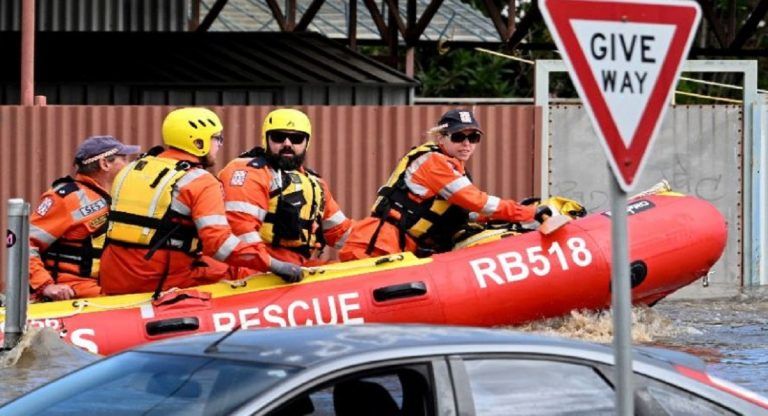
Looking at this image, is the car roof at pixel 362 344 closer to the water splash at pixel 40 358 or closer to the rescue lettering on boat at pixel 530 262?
the water splash at pixel 40 358

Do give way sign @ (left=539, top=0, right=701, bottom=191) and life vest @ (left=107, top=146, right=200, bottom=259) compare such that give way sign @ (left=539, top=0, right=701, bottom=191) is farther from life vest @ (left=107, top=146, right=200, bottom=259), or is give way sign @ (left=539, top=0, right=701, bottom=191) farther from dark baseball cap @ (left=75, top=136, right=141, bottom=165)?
dark baseball cap @ (left=75, top=136, right=141, bottom=165)

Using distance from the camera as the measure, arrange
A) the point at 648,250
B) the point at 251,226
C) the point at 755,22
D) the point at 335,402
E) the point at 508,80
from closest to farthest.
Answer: the point at 335,402 < the point at 251,226 < the point at 648,250 < the point at 755,22 < the point at 508,80

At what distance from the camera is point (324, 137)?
15.0 metres

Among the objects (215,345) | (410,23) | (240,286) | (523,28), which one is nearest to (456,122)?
(240,286)

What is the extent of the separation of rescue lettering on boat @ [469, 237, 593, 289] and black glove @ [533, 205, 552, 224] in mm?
309

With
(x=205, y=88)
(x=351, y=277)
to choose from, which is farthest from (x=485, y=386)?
(x=205, y=88)

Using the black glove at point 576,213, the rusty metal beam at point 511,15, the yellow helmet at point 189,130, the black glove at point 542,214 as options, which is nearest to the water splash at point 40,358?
the yellow helmet at point 189,130

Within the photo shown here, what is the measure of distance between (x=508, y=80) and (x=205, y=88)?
49.9 feet

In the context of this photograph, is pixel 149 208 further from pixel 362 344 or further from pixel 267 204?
pixel 362 344

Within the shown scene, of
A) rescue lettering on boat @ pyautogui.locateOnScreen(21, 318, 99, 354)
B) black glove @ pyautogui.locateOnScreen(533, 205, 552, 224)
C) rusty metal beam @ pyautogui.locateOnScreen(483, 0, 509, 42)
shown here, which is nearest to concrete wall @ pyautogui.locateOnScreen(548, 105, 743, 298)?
black glove @ pyautogui.locateOnScreen(533, 205, 552, 224)

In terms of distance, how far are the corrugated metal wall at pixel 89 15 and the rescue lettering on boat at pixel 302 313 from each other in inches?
578

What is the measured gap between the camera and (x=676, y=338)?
12469mm

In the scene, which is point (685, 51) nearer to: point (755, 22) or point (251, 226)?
point (251, 226)

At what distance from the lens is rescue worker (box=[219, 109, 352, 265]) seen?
1095 centimetres
